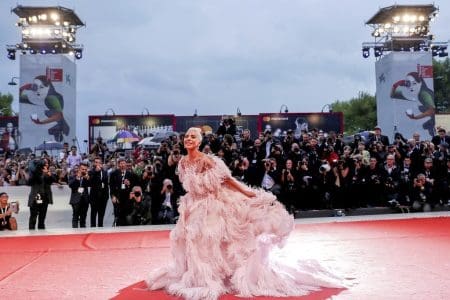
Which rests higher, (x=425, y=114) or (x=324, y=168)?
(x=425, y=114)

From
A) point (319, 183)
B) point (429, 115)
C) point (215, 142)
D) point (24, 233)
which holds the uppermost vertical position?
point (429, 115)

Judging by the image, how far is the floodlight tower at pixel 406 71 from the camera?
31.8 meters

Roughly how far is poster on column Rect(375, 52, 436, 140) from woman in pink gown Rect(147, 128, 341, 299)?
30.3 m

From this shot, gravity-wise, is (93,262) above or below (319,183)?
below

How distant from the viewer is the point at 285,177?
9.23 meters

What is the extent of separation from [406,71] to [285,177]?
26410mm

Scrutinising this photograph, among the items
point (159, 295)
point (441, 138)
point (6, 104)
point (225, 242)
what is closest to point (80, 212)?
point (159, 295)

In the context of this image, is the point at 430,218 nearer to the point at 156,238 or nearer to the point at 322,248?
the point at 322,248

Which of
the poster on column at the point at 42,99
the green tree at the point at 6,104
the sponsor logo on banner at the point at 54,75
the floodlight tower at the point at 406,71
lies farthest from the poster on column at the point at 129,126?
the green tree at the point at 6,104

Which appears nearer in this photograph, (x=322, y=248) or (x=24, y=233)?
(x=322, y=248)

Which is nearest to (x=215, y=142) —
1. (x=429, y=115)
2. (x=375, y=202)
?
(x=375, y=202)

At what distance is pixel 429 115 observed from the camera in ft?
104

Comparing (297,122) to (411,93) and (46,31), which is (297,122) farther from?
(46,31)

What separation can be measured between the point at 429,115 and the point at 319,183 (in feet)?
83.6
